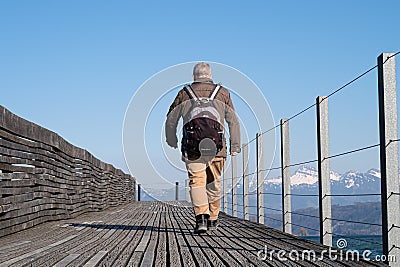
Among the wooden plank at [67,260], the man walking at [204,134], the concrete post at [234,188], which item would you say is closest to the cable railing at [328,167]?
the man walking at [204,134]

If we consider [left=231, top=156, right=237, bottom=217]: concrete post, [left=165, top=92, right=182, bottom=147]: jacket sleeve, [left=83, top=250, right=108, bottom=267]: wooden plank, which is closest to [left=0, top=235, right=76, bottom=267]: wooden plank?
[left=83, top=250, right=108, bottom=267]: wooden plank

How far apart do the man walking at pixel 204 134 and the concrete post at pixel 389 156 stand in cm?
286

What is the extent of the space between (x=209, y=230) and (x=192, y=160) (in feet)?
2.77

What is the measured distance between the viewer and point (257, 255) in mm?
5047

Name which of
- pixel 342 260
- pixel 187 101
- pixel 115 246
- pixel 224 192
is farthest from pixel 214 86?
pixel 224 192

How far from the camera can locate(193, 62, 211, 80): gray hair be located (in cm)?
754

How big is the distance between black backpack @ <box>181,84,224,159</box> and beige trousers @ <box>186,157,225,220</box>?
16 centimetres

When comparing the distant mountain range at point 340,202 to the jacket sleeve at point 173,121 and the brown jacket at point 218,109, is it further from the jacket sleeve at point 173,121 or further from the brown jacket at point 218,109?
the jacket sleeve at point 173,121

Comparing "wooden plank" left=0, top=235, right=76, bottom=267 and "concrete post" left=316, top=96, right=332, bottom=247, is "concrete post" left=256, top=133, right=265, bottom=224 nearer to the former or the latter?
"concrete post" left=316, top=96, right=332, bottom=247

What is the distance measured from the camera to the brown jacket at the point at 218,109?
292 inches

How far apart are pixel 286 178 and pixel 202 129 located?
4.09ft

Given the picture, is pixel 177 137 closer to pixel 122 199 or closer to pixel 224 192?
pixel 224 192

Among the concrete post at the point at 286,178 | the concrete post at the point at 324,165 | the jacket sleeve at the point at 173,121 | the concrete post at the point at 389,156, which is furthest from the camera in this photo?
the concrete post at the point at 286,178

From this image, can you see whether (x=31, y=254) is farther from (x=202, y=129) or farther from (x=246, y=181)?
(x=246, y=181)
